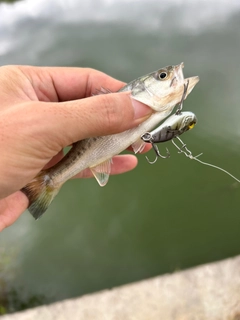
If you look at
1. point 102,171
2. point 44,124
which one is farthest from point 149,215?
point 44,124

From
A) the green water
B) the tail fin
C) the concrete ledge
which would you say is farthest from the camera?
the green water

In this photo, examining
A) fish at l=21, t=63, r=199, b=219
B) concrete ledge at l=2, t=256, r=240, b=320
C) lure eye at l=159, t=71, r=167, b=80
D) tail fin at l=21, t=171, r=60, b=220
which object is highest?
lure eye at l=159, t=71, r=167, b=80

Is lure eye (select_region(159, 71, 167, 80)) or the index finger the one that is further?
the index finger

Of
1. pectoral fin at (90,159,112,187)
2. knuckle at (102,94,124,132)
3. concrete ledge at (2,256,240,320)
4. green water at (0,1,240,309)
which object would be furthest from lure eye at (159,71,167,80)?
green water at (0,1,240,309)

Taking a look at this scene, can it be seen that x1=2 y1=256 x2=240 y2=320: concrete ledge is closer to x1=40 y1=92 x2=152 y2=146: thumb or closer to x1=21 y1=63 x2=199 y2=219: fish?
x1=21 y1=63 x2=199 y2=219: fish

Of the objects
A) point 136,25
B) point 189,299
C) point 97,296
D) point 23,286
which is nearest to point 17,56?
point 136,25

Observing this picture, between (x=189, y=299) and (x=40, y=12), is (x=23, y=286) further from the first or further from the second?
(x=40, y=12)
